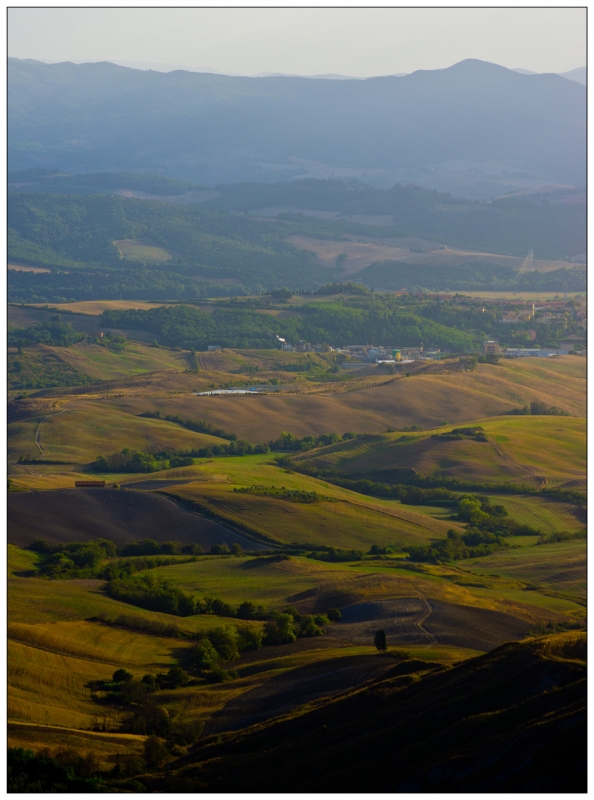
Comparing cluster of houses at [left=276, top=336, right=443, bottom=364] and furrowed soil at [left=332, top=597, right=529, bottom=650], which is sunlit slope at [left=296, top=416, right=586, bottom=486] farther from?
cluster of houses at [left=276, top=336, right=443, bottom=364]

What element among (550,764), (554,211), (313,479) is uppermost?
(554,211)

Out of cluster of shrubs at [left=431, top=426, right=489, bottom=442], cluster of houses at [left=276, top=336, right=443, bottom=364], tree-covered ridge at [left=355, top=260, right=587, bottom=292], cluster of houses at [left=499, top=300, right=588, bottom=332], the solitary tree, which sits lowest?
cluster of shrubs at [left=431, top=426, right=489, bottom=442]

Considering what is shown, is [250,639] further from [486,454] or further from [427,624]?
[486,454]

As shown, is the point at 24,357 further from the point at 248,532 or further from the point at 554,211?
the point at 554,211

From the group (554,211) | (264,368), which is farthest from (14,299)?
(554,211)

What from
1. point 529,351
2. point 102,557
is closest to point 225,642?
point 102,557

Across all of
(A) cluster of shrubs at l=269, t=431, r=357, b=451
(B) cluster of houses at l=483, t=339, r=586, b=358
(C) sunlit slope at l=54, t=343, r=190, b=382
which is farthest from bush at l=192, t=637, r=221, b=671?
(B) cluster of houses at l=483, t=339, r=586, b=358

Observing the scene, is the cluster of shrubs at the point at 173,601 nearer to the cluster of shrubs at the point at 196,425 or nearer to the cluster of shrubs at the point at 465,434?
the cluster of shrubs at the point at 465,434
